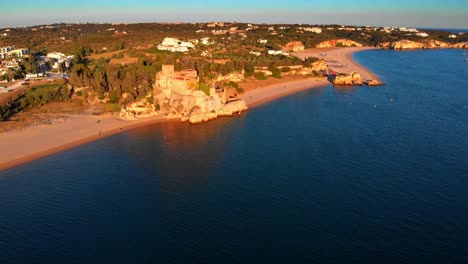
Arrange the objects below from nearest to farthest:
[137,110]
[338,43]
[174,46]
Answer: [137,110] → [174,46] → [338,43]

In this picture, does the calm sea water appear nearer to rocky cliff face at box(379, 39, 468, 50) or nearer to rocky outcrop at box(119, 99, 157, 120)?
rocky outcrop at box(119, 99, 157, 120)

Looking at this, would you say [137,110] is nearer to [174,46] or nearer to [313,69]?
[174,46]

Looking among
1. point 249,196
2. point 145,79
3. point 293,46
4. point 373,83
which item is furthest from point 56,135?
point 293,46

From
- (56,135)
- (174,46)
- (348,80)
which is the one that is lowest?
(56,135)

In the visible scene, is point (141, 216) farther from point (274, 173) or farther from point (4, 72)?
point (4, 72)

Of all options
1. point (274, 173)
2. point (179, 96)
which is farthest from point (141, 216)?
point (179, 96)

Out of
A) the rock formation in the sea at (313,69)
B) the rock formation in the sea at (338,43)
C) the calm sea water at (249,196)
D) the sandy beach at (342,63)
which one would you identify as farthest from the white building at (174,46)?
the rock formation in the sea at (338,43)

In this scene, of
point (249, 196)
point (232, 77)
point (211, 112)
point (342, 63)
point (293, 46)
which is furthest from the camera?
point (293, 46)
